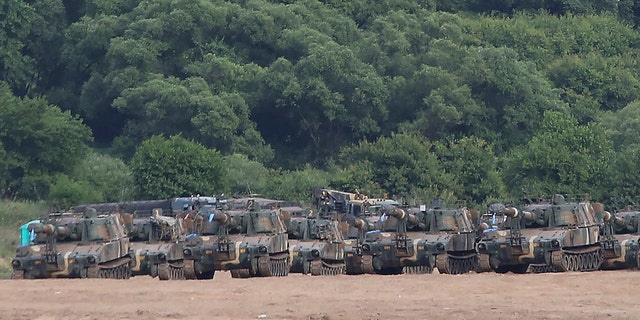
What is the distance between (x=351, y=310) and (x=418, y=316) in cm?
175

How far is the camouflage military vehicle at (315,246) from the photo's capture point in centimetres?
4388

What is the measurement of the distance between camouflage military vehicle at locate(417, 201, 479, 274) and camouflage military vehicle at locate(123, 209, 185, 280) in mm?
6396

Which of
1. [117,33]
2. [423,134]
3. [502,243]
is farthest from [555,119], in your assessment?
[502,243]

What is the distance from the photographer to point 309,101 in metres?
74.0

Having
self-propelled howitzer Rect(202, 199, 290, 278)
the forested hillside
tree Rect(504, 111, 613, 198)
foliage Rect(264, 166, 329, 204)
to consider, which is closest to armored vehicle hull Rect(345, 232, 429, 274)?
self-propelled howitzer Rect(202, 199, 290, 278)

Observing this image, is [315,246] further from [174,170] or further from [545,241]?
[174,170]

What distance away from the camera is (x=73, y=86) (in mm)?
81125

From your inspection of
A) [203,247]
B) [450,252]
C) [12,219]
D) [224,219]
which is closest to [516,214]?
[450,252]

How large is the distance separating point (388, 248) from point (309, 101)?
32.0 m

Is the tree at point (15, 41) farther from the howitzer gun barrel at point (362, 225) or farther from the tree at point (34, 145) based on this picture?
the howitzer gun barrel at point (362, 225)

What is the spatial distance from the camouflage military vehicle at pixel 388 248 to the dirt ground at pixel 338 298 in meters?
2.63

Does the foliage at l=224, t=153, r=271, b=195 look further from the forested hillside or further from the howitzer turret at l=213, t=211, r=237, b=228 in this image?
the howitzer turret at l=213, t=211, r=237, b=228

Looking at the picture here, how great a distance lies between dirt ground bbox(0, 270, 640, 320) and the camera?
26.9m

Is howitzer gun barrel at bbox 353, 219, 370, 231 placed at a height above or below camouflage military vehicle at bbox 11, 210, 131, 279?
above
